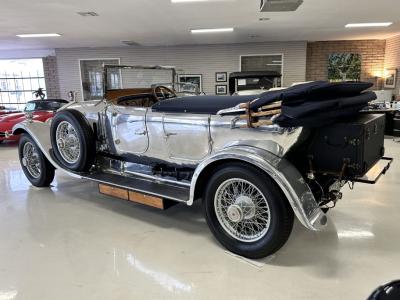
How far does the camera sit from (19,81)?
14.5 metres

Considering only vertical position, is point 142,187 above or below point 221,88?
below

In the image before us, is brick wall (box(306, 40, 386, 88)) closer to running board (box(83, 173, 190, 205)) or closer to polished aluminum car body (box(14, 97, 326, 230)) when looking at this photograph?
polished aluminum car body (box(14, 97, 326, 230))

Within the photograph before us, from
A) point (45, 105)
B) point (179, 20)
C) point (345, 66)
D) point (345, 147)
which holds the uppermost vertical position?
point (179, 20)

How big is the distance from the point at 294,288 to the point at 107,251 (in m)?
1.55

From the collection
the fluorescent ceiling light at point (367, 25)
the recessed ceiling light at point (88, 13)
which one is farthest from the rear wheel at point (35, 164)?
the fluorescent ceiling light at point (367, 25)

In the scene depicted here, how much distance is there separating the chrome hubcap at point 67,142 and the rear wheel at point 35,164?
518 mm

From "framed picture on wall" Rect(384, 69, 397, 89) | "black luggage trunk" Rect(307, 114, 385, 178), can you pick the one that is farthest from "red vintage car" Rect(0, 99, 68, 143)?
"framed picture on wall" Rect(384, 69, 397, 89)

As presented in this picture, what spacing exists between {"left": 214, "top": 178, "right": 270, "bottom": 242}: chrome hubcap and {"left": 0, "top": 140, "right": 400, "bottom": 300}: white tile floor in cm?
23

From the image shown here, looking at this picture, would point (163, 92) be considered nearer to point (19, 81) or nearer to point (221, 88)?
point (221, 88)

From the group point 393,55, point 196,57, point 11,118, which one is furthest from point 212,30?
point 393,55

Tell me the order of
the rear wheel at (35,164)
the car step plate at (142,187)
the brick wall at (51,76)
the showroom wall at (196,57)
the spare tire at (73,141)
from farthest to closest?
1. the brick wall at (51,76)
2. the showroom wall at (196,57)
3. the rear wheel at (35,164)
4. the spare tire at (73,141)
5. the car step plate at (142,187)

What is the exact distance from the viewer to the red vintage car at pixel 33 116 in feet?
25.4

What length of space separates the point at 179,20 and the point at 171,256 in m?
5.97

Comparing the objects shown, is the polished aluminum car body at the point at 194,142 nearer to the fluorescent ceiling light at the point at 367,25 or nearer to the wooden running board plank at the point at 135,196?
the wooden running board plank at the point at 135,196
